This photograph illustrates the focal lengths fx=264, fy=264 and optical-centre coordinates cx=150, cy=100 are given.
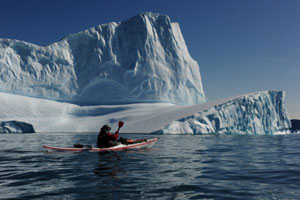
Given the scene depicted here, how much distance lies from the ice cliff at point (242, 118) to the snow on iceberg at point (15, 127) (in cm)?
A: 2323

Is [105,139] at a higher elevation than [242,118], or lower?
lower

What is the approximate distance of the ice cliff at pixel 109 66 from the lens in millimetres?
53719

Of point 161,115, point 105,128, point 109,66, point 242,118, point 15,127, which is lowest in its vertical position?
point 105,128

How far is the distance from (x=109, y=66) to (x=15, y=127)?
74.1 ft

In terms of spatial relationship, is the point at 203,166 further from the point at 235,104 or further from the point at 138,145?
the point at 235,104

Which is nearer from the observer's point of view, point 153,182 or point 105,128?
point 153,182

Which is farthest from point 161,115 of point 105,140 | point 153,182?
point 153,182

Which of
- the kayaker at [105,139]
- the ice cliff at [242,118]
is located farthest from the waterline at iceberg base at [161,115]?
the kayaker at [105,139]

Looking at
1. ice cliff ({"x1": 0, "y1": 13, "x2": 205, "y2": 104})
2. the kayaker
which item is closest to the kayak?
the kayaker

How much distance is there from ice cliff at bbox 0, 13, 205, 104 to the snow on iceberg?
11253mm

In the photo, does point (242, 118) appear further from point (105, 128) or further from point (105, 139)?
point (105, 128)

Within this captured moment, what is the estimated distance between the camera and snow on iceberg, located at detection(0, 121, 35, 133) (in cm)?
4169

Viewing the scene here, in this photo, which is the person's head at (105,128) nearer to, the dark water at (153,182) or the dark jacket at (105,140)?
the dark jacket at (105,140)

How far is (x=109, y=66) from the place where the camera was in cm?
5703
